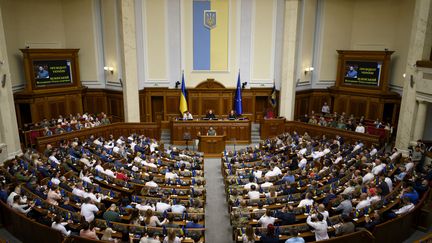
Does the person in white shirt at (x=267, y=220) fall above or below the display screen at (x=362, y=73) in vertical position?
below

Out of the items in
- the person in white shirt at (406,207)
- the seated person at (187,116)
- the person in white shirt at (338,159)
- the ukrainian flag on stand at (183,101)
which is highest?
the ukrainian flag on stand at (183,101)

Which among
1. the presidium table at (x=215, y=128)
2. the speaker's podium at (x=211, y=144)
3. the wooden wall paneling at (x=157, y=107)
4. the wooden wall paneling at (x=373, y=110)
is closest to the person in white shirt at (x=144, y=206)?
the speaker's podium at (x=211, y=144)

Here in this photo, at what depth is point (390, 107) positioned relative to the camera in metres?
18.8

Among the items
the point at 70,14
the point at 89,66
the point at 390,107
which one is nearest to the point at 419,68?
the point at 390,107

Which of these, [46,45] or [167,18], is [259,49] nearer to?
[167,18]

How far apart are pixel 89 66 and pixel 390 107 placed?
60.7 feet

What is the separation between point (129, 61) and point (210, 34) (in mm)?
5189

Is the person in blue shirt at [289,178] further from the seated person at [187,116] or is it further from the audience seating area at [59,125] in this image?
the audience seating area at [59,125]

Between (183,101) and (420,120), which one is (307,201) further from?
(183,101)

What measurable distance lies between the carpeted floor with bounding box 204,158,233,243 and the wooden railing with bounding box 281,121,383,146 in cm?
625

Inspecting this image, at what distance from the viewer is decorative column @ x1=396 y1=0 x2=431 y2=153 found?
1308cm

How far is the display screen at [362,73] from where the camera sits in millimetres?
18844

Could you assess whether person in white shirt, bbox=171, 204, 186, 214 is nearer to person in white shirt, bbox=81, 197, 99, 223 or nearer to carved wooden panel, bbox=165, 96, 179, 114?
person in white shirt, bbox=81, 197, 99, 223

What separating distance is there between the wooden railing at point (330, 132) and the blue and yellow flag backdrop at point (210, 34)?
5566mm
